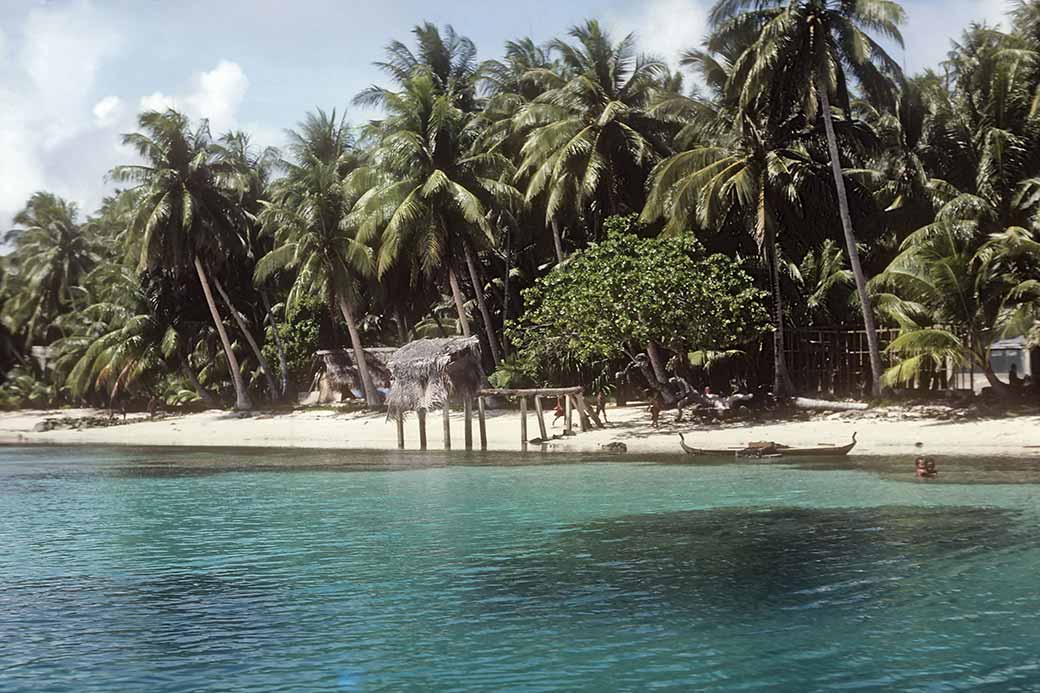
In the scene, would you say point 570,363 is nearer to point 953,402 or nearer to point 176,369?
point 953,402

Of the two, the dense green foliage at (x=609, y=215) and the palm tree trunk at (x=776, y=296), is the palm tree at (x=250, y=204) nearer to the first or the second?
the dense green foliage at (x=609, y=215)

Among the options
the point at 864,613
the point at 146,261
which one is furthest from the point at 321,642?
the point at 146,261

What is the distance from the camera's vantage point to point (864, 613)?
1096 centimetres

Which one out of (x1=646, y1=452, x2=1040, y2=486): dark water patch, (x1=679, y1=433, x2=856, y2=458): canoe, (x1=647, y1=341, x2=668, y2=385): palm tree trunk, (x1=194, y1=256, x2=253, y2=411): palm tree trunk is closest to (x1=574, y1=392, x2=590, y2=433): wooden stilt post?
(x1=647, y1=341, x2=668, y2=385): palm tree trunk

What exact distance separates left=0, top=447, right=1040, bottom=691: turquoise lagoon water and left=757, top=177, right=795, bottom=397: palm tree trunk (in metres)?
8.39

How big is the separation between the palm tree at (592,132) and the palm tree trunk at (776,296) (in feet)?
17.9

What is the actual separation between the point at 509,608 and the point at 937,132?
25.4m

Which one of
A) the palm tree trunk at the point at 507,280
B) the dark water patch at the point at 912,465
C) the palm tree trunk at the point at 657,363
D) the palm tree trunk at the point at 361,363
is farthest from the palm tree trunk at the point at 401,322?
the dark water patch at the point at 912,465

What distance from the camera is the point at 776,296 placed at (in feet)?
101

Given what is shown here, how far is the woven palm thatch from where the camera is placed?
98.1ft

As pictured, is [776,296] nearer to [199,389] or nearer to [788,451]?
[788,451]

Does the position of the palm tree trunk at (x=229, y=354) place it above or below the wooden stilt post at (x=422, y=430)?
above

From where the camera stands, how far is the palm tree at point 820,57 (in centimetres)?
2788

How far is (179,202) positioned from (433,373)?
16.8 m
